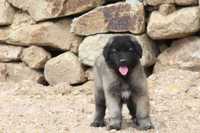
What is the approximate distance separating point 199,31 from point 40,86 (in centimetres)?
271

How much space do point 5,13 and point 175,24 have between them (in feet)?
11.0

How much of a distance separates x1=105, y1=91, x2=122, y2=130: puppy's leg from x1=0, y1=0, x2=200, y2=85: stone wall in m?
2.96

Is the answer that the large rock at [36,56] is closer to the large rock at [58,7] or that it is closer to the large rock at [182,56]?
the large rock at [58,7]

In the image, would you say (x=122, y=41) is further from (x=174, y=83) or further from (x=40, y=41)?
(x=40, y=41)

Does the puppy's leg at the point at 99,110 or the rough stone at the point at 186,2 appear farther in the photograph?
the rough stone at the point at 186,2

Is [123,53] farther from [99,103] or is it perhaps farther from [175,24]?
[175,24]

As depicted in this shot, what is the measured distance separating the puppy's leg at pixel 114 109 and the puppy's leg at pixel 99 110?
31 cm

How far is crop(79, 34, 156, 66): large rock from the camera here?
10227 mm

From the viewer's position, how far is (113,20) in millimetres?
10336

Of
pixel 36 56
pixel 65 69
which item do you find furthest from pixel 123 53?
pixel 36 56

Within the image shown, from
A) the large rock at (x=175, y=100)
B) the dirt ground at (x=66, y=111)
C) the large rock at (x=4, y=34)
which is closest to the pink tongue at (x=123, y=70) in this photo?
the dirt ground at (x=66, y=111)

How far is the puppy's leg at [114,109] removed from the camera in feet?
23.5

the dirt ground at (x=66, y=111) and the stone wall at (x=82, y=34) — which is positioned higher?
the stone wall at (x=82, y=34)

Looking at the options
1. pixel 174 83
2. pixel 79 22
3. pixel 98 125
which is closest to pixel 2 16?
pixel 79 22
